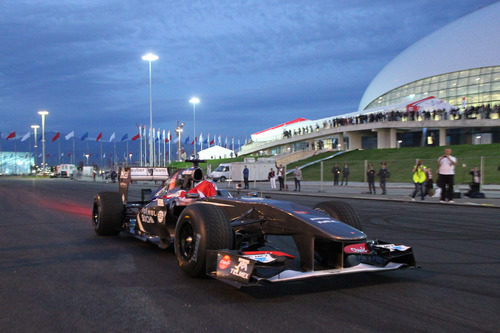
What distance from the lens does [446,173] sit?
15609 millimetres

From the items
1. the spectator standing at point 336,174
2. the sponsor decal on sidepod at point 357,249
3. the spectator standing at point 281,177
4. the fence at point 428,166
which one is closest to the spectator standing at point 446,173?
the fence at point 428,166

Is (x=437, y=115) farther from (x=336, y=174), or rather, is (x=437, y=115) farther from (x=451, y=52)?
(x=451, y=52)

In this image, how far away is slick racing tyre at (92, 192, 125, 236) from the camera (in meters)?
8.50

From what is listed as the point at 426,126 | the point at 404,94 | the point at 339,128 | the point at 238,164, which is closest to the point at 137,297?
the point at 238,164

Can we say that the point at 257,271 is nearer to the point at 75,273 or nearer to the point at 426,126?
the point at 75,273

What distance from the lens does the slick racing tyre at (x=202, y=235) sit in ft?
16.6

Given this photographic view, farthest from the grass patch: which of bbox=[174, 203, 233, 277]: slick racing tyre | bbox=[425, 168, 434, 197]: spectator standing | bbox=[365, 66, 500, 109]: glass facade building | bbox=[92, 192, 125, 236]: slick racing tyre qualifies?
bbox=[365, 66, 500, 109]: glass facade building

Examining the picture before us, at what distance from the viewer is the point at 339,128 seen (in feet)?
196

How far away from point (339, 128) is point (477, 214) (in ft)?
157

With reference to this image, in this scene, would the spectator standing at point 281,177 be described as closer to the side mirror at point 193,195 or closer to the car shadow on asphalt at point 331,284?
the side mirror at point 193,195

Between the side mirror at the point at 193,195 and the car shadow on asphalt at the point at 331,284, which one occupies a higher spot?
the side mirror at the point at 193,195

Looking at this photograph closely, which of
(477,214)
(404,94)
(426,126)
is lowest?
(477,214)

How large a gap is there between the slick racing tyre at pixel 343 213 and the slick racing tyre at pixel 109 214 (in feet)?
13.6

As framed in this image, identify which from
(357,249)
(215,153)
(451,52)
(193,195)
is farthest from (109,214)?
(215,153)
